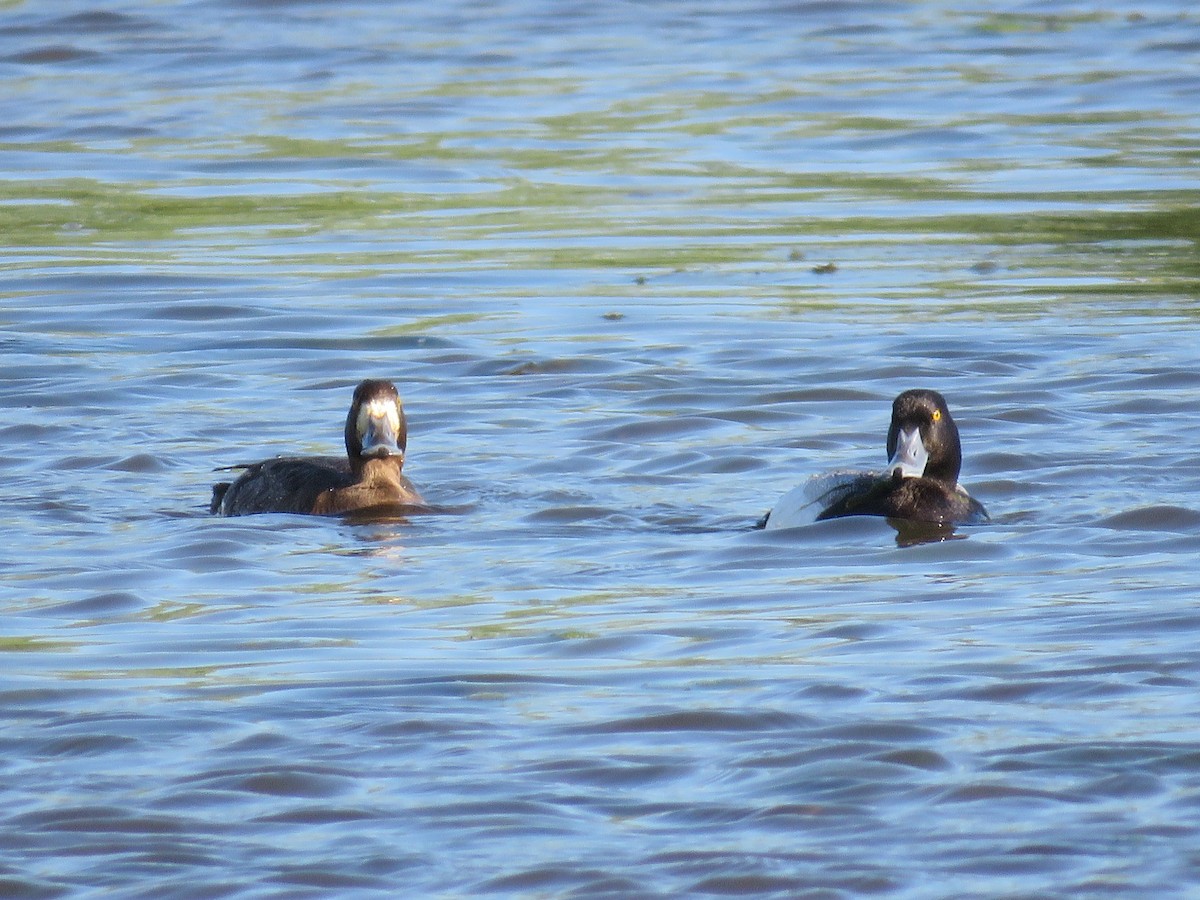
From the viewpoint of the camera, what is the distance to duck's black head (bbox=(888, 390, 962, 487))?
1066 cm

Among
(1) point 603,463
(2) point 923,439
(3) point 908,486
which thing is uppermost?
(2) point 923,439

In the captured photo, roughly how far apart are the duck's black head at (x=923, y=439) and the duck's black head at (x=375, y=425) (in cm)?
235

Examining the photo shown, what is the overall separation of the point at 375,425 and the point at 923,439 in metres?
2.59

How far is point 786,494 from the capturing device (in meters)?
10.4

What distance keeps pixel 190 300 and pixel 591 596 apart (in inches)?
324

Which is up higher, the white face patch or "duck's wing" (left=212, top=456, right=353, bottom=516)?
the white face patch

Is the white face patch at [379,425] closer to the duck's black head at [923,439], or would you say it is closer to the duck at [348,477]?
the duck at [348,477]

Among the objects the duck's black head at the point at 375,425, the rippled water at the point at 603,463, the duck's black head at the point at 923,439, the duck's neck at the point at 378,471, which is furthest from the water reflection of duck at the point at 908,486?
the duck's black head at the point at 375,425

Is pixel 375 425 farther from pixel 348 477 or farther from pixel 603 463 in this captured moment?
pixel 603 463

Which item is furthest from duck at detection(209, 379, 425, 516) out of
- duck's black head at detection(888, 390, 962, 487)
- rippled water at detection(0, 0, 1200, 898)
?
duck's black head at detection(888, 390, 962, 487)

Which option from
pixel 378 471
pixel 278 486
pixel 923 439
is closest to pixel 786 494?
pixel 923 439

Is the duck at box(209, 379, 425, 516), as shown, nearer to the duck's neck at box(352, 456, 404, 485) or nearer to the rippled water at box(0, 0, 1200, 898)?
the duck's neck at box(352, 456, 404, 485)

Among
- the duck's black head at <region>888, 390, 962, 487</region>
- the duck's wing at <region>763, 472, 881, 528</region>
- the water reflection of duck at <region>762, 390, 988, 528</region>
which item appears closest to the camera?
the duck's wing at <region>763, 472, 881, 528</region>

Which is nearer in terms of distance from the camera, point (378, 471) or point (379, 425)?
point (378, 471)
